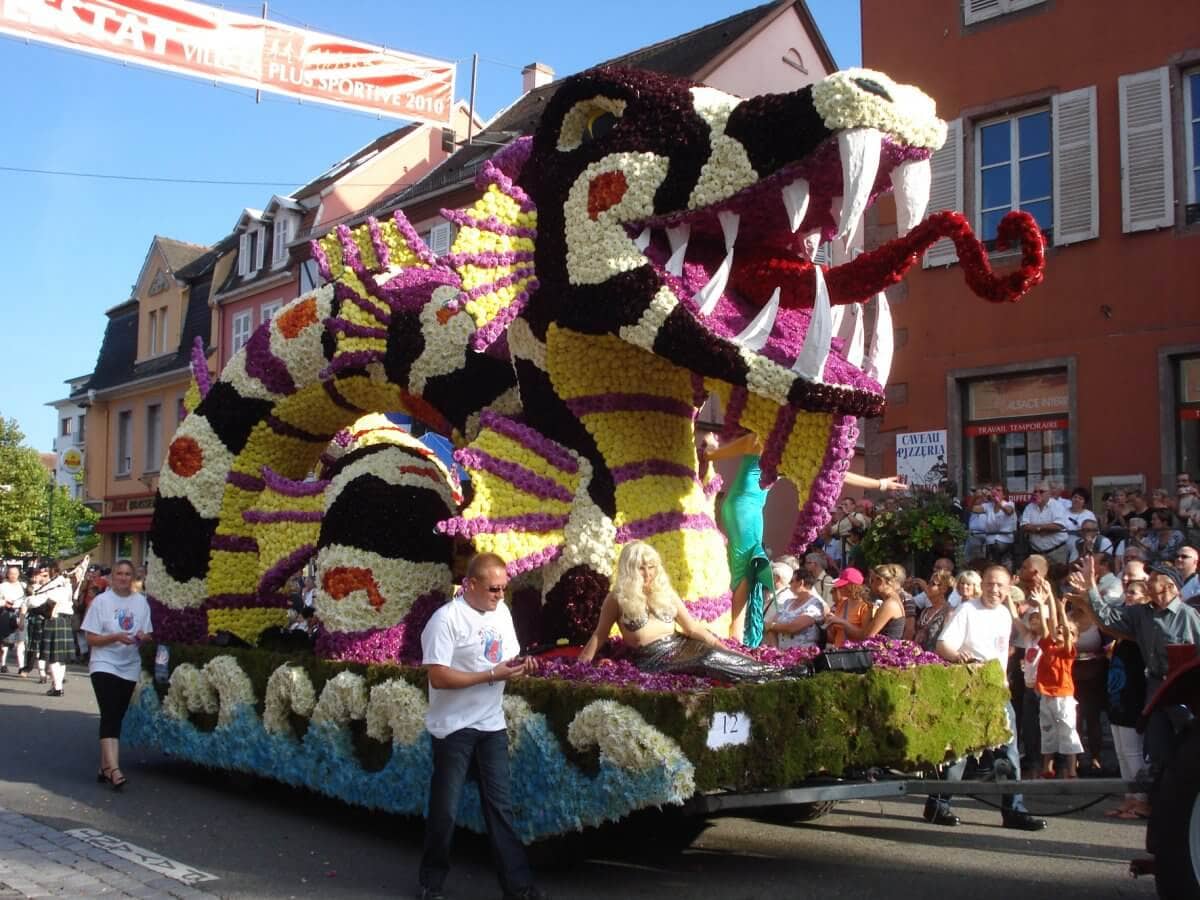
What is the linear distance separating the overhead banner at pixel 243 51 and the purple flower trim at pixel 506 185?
23.1 feet

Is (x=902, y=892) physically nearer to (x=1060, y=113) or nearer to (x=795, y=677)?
(x=795, y=677)

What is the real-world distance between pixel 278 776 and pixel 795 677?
306cm

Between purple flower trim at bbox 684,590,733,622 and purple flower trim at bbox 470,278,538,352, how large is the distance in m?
1.49

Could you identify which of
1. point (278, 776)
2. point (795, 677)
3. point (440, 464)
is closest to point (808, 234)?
point (795, 677)

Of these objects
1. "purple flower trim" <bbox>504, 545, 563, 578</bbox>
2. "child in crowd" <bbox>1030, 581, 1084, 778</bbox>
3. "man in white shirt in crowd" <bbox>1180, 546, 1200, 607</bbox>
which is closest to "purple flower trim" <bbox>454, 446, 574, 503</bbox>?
"purple flower trim" <bbox>504, 545, 563, 578</bbox>

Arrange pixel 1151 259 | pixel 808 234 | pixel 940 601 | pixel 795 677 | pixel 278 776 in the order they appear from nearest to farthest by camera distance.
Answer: pixel 795 677
pixel 808 234
pixel 278 776
pixel 940 601
pixel 1151 259

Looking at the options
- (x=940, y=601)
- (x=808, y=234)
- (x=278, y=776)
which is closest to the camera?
(x=808, y=234)

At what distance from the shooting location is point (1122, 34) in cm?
1216

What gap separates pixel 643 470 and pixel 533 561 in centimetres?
63

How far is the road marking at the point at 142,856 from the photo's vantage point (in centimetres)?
529

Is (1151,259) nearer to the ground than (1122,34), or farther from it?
nearer to the ground

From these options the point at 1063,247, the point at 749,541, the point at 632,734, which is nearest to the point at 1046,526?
the point at 1063,247

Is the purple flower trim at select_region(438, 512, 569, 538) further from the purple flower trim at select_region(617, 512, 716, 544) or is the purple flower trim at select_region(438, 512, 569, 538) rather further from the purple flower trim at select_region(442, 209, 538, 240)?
the purple flower trim at select_region(442, 209, 538, 240)

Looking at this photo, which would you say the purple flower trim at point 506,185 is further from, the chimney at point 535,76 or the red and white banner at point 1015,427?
the chimney at point 535,76
